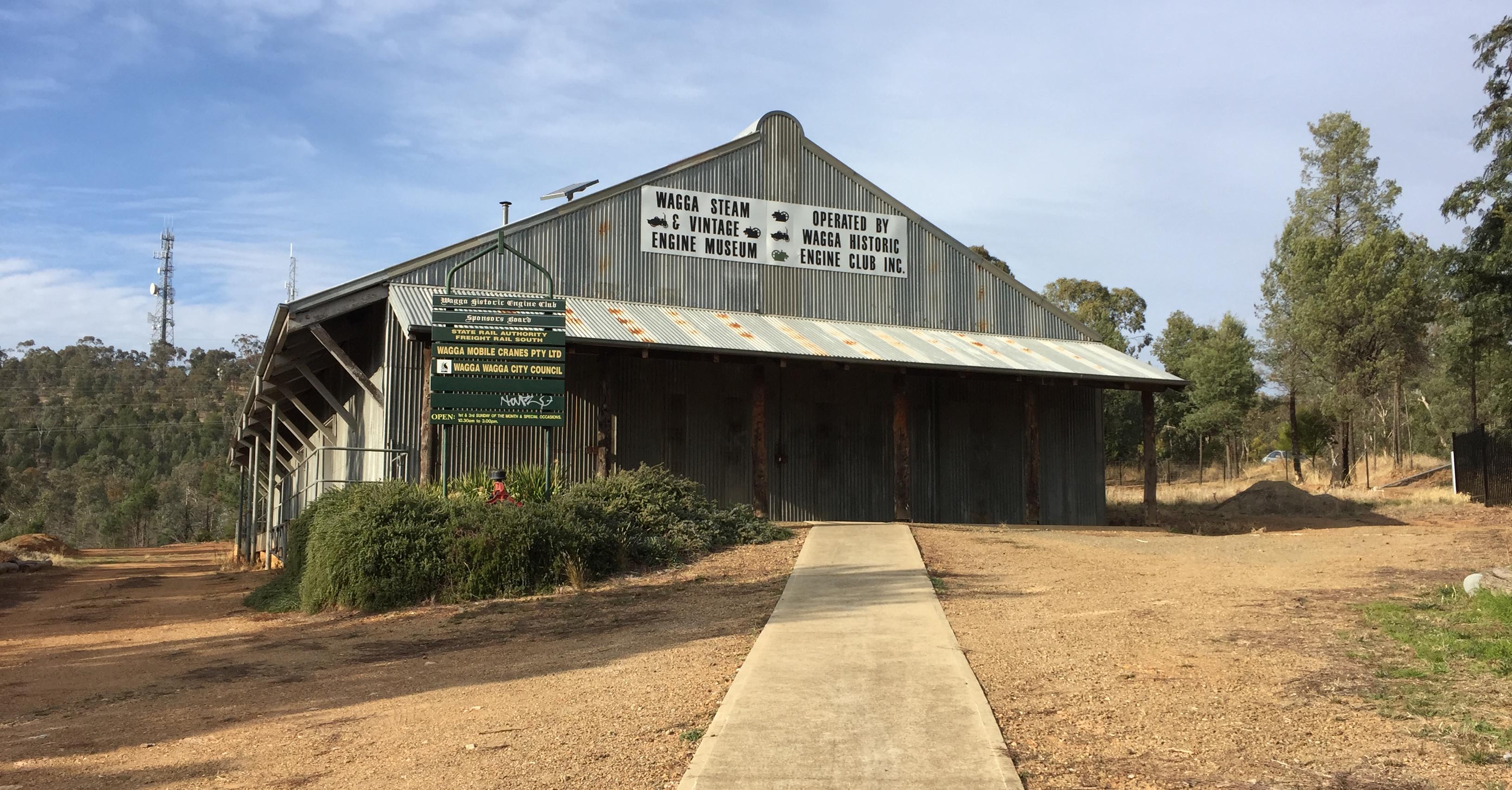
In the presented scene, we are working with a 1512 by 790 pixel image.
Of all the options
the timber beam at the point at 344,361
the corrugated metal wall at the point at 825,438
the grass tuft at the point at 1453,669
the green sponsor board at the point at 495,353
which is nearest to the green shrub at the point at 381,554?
the green sponsor board at the point at 495,353

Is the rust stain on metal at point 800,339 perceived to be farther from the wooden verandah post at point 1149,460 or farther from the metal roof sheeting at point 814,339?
the wooden verandah post at point 1149,460

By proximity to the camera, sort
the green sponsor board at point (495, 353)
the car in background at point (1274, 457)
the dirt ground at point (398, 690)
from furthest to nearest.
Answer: the car in background at point (1274, 457)
the green sponsor board at point (495, 353)
the dirt ground at point (398, 690)

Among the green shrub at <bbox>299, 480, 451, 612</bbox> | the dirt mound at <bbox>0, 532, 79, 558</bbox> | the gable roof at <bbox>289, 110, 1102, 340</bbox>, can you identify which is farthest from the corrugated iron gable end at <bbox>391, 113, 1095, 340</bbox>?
the dirt mound at <bbox>0, 532, 79, 558</bbox>

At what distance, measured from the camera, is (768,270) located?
2291 centimetres

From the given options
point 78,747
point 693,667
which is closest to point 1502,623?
point 693,667

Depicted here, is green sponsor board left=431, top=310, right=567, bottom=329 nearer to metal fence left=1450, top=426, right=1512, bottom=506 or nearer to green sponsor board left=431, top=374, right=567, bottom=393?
green sponsor board left=431, top=374, right=567, bottom=393

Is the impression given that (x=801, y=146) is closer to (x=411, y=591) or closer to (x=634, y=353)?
(x=634, y=353)

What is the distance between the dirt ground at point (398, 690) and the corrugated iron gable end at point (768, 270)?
7.87m

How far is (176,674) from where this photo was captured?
9.84 m

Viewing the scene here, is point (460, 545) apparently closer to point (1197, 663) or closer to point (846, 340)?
point (1197, 663)

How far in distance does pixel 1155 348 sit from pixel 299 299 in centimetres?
5934

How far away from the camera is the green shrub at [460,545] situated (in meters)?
13.2

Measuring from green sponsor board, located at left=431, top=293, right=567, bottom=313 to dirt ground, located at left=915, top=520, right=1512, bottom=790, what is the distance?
6.31 metres

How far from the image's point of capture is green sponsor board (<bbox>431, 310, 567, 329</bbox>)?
15484mm
